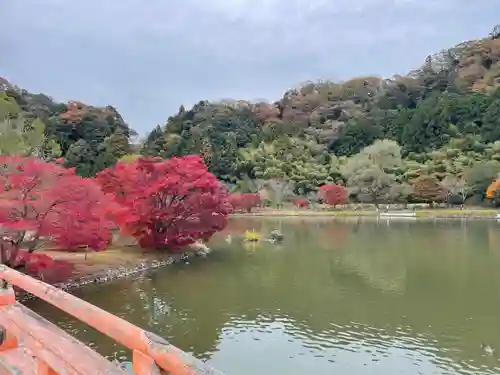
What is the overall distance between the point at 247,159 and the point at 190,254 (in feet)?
97.3

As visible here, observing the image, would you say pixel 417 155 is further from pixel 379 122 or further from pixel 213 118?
pixel 213 118

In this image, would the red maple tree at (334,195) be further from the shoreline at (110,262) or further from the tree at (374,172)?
the shoreline at (110,262)

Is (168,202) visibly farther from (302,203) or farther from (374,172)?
(374,172)

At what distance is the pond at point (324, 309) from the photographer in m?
6.95

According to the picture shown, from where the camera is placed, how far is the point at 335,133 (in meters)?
56.6

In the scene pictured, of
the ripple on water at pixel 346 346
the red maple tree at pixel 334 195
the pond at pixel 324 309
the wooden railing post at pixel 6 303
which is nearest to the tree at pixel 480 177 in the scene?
the red maple tree at pixel 334 195

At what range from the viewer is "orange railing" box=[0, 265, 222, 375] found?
1073 millimetres

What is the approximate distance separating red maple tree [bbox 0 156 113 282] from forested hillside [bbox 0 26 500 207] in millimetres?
13951

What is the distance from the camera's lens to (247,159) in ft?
150

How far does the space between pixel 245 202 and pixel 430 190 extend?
47.4 ft

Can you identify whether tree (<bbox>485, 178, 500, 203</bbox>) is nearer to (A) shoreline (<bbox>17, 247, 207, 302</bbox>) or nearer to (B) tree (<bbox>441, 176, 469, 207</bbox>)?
(B) tree (<bbox>441, 176, 469, 207</bbox>)

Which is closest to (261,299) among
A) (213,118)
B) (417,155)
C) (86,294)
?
(86,294)

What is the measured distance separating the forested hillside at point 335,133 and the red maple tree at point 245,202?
4.84 m

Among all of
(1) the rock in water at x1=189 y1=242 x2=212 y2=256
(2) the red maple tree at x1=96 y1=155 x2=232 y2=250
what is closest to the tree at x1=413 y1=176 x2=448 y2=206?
(1) the rock in water at x1=189 y1=242 x2=212 y2=256
